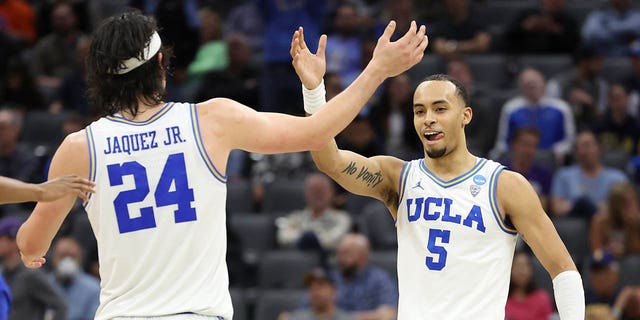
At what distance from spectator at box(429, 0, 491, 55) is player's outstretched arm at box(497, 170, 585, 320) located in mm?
9802

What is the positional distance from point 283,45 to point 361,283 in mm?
4074

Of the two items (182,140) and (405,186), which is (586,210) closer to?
(405,186)

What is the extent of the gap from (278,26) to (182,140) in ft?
32.2

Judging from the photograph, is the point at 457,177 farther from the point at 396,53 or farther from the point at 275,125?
the point at 275,125

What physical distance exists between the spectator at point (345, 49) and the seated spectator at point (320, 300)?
438 centimetres

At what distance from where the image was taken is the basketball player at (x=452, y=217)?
595 cm

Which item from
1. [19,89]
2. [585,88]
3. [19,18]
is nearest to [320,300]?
[585,88]

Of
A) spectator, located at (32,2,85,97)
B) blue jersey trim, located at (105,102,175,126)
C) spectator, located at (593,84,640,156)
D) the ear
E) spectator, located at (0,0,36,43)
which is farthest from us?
spectator, located at (0,0,36,43)

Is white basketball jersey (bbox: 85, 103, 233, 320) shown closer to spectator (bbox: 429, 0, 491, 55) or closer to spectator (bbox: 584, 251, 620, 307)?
spectator (bbox: 584, 251, 620, 307)

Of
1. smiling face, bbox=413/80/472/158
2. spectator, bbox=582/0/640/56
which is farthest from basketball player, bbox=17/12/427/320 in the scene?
spectator, bbox=582/0/640/56

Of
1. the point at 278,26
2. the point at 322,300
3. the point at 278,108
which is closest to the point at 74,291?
the point at 322,300

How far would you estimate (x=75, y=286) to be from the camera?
469 inches

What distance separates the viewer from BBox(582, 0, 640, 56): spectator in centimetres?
1538

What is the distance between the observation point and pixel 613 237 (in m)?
12.2
